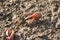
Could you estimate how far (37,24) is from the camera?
298 centimetres

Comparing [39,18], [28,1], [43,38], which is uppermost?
[28,1]

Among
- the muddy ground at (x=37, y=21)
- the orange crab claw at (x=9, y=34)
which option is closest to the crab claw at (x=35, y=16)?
the muddy ground at (x=37, y=21)

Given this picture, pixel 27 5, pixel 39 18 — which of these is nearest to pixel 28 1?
pixel 27 5

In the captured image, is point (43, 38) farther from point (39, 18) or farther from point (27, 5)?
point (27, 5)

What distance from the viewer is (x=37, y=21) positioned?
3.01 metres

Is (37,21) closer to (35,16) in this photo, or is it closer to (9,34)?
(35,16)

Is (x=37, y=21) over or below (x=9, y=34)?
over

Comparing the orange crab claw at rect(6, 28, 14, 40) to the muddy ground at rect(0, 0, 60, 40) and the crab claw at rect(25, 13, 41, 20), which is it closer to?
the muddy ground at rect(0, 0, 60, 40)

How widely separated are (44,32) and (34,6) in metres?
0.45

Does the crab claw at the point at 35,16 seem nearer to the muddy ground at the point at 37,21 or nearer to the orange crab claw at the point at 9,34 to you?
the muddy ground at the point at 37,21

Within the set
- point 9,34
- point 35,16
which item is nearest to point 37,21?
point 35,16

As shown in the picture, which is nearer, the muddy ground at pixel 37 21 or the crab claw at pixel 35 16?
the muddy ground at pixel 37 21

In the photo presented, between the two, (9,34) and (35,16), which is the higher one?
(35,16)

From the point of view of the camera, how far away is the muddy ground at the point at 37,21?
2.89 meters
